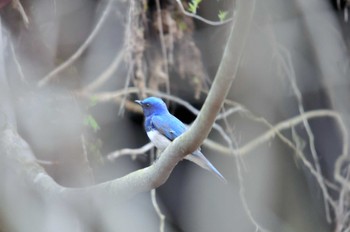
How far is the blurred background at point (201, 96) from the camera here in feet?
8.33

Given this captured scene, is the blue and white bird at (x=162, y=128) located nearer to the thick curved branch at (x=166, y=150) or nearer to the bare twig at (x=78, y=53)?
the thick curved branch at (x=166, y=150)

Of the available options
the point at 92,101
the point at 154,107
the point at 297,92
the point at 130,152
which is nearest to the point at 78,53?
the point at 92,101

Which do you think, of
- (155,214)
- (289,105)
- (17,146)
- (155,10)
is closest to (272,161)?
(289,105)

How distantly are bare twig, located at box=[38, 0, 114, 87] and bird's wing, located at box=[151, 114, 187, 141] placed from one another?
57 centimetres

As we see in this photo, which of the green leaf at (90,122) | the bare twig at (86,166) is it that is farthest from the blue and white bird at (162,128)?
the green leaf at (90,122)

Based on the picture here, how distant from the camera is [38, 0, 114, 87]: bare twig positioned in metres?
2.51

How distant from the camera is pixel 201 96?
296 cm

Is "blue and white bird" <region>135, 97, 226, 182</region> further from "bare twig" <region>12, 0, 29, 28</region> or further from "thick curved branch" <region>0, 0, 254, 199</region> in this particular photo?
"bare twig" <region>12, 0, 29, 28</region>

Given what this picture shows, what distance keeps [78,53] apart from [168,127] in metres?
0.71

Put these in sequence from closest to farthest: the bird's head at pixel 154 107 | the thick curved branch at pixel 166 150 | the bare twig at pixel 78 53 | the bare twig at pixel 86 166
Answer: the thick curved branch at pixel 166 150, the bird's head at pixel 154 107, the bare twig at pixel 86 166, the bare twig at pixel 78 53

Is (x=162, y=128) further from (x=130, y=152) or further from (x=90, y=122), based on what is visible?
(x=130, y=152)

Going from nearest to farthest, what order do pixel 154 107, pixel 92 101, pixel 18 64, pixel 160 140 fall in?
pixel 160 140, pixel 154 107, pixel 18 64, pixel 92 101

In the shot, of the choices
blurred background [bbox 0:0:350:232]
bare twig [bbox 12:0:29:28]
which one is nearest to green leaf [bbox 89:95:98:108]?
blurred background [bbox 0:0:350:232]

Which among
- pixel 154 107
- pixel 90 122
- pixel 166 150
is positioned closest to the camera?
pixel 166 150
